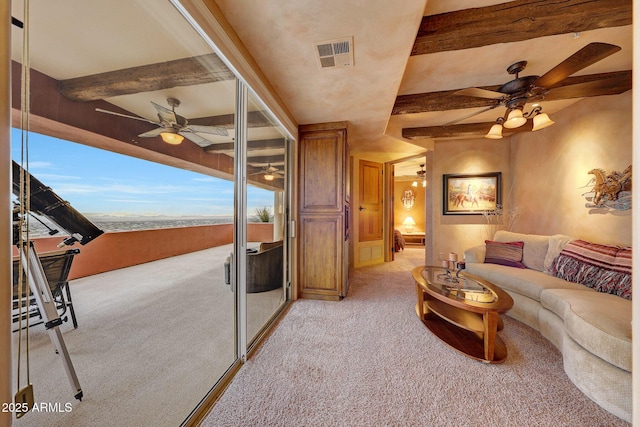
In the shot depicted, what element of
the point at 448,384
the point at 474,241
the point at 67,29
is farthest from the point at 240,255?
the point at 474,241

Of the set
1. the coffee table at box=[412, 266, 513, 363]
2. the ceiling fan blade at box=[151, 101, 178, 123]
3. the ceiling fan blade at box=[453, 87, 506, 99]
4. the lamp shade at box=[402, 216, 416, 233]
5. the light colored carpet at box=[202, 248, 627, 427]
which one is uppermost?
the ceiling fan blade at box=[453, 87, 506, 99]

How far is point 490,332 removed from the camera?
175 cm

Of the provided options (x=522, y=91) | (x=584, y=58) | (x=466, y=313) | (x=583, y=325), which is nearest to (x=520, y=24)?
(x=584, y=58)

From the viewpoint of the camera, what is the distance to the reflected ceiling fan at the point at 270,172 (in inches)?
94.6

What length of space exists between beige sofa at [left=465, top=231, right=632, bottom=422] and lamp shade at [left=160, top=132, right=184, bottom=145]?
9.71 ft

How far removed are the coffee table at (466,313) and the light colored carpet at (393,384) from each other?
10 centimetres

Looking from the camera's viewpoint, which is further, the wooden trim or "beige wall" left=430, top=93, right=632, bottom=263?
the wooden trim

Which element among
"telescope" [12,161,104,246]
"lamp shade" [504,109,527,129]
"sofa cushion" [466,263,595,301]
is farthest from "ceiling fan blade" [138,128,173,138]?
"sofa cushion" [466,263,595,301]

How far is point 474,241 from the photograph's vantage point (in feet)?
14.1

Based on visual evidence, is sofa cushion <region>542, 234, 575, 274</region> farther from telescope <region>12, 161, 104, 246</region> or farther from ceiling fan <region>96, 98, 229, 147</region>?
telescope <region>12, 161, 104, 246</region>

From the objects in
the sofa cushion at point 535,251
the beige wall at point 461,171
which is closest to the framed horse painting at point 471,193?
the beige wall at point 461,171

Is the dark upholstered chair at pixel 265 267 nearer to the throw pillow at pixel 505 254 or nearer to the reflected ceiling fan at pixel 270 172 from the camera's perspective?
the reflected ceiling fan at pixel 270 172

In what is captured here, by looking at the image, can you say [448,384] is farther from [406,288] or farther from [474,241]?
[474,241]

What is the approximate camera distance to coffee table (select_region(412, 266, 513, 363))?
1757 mm
